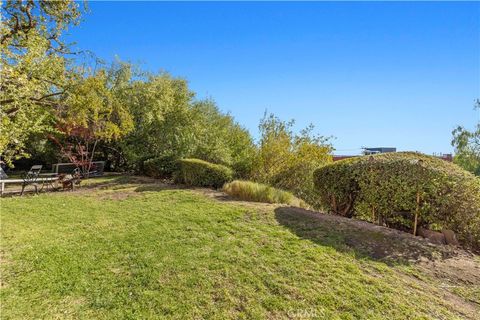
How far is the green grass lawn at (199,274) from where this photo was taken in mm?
2803

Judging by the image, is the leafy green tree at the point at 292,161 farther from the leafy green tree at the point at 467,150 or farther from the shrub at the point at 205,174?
the leafy green tree at the point at 467,150

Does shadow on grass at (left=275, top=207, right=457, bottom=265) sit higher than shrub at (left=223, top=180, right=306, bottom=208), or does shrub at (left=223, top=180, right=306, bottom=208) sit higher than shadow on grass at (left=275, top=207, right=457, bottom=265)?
shrub at (left=223, top=180, right=306, bottom=208)

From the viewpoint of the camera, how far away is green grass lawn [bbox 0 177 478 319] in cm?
280

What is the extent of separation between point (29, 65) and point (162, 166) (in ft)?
22.8

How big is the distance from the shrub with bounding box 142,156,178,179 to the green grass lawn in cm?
633

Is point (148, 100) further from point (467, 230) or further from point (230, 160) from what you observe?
point (467, 230)

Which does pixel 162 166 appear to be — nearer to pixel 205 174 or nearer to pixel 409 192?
pixel 205 174

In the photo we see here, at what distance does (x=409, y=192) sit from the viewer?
498 centimetres

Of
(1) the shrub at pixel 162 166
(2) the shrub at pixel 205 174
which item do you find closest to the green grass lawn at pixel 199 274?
(2) the shrub at pixel 205 174

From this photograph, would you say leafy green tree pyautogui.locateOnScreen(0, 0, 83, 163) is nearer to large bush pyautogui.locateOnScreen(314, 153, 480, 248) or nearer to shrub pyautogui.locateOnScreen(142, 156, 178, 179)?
shrub pyautogui.locateOnScreen(142, 156, 178, 179)

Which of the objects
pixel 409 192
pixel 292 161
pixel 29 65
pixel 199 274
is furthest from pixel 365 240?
pixel 29 65

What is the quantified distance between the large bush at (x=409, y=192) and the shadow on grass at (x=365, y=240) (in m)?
0.54

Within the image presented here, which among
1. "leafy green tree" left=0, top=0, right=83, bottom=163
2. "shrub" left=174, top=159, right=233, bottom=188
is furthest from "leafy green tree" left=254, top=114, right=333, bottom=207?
"leafy green tree" left=0, top=0, right=83, bottom=163

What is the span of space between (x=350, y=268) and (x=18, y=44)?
344 inches
